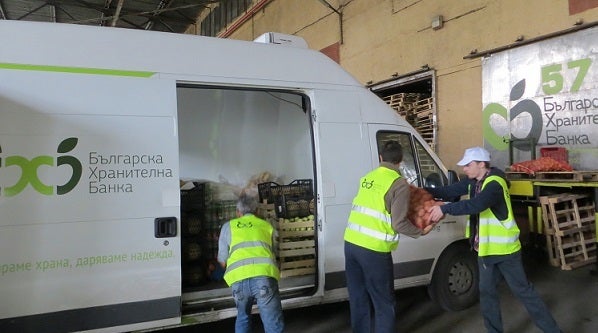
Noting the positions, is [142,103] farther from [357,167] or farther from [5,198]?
[357,167]

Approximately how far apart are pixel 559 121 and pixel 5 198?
749 centimetres

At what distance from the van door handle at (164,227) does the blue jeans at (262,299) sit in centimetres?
64

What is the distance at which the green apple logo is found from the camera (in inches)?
307

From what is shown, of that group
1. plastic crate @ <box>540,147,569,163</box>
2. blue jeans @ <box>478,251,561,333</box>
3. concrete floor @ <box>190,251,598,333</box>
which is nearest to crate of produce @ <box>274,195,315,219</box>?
concrete floor @ <box>190,251,598,333</box>

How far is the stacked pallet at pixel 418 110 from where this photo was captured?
9781 mm

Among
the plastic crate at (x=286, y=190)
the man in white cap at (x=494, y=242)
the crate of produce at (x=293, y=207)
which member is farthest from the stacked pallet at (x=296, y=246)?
the man in white cap at (x=494, y=242)

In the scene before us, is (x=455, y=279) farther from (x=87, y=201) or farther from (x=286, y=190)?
(x=87, y=201)

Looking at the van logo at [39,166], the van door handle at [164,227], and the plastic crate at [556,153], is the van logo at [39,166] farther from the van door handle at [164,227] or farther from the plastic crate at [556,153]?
the plastic crate at [556,153]

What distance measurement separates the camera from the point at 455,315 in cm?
498

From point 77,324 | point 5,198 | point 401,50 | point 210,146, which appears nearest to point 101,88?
point 5,198

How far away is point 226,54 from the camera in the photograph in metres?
4.00

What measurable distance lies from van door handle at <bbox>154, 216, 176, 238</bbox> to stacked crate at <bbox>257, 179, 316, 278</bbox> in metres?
0.98

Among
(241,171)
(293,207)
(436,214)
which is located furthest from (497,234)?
(241,171)

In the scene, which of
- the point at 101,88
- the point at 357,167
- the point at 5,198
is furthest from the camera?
the point at 357,167
